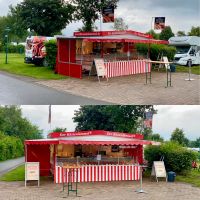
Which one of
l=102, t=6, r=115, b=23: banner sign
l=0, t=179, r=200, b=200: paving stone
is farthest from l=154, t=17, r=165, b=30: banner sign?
l=0, t=179, r=200, b=200: paving stone

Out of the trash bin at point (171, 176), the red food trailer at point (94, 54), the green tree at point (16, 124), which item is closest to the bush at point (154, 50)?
A: the red food trailer at point (94, 54)

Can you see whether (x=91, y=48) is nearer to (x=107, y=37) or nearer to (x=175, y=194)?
(x=107, y=37)

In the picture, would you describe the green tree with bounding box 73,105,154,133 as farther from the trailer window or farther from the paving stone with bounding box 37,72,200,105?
the paving stone with bounding box 37,72,200,105

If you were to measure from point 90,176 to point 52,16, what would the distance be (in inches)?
1250

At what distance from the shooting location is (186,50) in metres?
33.5

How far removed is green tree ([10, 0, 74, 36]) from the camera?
4506 centimetres

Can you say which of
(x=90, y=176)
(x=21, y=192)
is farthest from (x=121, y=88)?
(x=21, y=192)

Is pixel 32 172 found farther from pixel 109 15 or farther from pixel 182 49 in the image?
pixel 182 49

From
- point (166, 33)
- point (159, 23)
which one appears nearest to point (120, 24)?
point (166, 33)

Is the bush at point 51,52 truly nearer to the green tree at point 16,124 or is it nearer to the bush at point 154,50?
the bush at point 154,50

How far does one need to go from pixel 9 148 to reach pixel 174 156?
23.3 metres

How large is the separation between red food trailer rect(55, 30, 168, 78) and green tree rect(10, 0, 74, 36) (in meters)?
20.2

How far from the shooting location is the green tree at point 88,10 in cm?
4569

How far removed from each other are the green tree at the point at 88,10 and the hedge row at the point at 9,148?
14756mm
